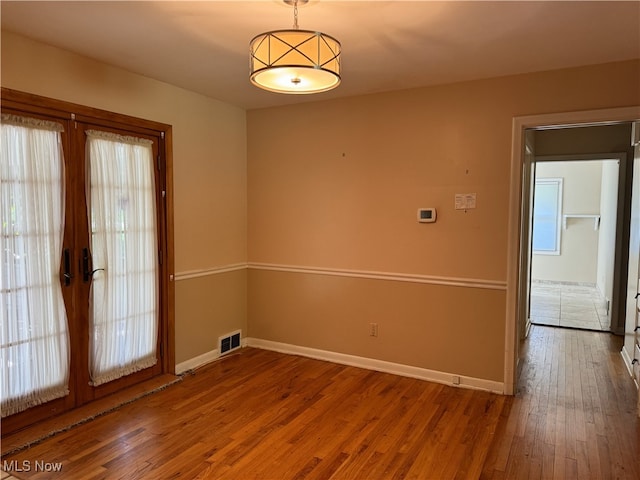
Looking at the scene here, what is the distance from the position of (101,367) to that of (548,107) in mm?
3906

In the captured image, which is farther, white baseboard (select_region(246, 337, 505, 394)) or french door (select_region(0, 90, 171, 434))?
white baseboard (select_region(246, 337, 505, 394))

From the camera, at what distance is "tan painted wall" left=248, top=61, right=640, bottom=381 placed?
3400 millimetres

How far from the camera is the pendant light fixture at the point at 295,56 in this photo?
5.91 ft

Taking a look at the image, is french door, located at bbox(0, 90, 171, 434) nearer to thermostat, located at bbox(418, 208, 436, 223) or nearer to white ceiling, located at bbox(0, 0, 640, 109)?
white ceiling, located at bbox(0, 0, 640, 109)

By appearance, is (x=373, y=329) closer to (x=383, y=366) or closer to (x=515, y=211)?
(x=383, y=366)

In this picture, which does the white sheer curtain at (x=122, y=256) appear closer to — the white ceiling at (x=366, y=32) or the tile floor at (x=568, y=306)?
the white ceiling at (x=366, y=32)

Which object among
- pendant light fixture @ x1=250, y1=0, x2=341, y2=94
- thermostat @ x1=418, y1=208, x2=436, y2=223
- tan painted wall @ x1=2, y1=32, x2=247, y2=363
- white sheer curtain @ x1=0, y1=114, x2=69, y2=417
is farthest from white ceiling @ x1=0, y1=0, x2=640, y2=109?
thermostat @ x1=418, y1=208, x2=436, y2=223

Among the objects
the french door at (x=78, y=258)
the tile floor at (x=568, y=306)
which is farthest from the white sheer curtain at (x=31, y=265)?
the tile floor at (x=568, y=306)

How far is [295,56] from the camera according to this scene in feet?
5.92

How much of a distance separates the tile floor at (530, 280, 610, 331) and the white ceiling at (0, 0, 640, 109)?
12.5 ft

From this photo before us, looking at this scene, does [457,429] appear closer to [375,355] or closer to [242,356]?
A: [375,355]

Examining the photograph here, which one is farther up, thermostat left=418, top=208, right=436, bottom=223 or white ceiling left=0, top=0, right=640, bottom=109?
white ceiling left=0, top=0, right=640, bottom=109

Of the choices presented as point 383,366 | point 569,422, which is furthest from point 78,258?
point 569,422

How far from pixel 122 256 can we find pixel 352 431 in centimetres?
217
